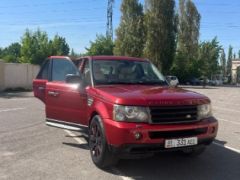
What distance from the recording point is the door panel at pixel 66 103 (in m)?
6.62

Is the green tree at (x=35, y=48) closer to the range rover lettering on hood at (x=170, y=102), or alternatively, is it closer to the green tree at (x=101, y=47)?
the green tree at (x=101, y=47)

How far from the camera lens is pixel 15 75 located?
1252 inches

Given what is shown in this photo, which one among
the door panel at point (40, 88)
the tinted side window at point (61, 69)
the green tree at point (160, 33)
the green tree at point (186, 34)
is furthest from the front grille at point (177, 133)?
the green tree at point (186, 34)

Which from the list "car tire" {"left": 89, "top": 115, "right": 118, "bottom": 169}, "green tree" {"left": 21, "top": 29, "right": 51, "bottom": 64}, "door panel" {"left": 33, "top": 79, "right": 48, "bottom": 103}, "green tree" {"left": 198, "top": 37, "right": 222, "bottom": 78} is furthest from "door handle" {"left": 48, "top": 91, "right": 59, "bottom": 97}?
"green tree" {"left": 198, "top": 37, "right": 222, "bottom": 78}

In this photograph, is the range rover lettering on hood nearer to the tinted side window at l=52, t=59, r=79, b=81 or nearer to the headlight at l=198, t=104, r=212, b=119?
the headlight at l=198, t=104, r=212, b=119

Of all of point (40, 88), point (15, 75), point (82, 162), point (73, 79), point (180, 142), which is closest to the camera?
point (180, 142)

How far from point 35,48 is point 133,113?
149ft

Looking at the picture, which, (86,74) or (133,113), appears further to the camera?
(86,74)

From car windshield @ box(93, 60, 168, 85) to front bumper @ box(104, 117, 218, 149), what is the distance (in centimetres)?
133

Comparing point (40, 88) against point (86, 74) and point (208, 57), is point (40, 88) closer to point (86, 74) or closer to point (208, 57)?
point (86, 74)

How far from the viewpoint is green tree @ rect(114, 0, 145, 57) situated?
52188mm

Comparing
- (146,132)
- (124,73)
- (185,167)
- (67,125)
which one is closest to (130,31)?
(124,73)

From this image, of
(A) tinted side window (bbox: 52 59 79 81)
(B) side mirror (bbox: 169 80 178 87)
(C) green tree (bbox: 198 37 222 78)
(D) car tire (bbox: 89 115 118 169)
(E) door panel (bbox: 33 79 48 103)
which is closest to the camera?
(D) car tire (bbox: 89 115 118 169)

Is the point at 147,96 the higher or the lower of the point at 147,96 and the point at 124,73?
the lower
